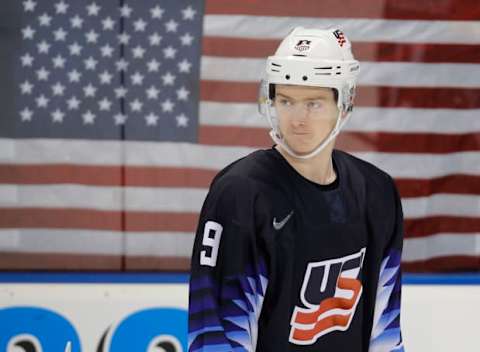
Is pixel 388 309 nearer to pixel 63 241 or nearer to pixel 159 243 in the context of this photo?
pixel 159 243

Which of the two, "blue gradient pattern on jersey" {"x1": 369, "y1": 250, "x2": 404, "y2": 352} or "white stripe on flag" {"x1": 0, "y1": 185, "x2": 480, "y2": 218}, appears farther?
"white stripe on flag" {"x1": 0, "y1": 185, "x2": 480, "y2": 218}

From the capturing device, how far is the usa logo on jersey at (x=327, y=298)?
1.94 m

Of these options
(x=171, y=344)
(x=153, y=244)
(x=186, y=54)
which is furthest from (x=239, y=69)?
(x=171, y=344)

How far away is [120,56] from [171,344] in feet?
3.18

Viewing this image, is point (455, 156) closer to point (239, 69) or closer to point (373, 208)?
point (239, 69)

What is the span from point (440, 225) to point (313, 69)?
1.78 meters

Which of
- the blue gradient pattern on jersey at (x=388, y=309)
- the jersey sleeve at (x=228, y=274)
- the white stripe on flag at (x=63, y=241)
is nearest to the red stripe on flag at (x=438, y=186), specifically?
the white stripe on flag at (x=63, y=241)

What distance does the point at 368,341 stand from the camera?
6.95 feet

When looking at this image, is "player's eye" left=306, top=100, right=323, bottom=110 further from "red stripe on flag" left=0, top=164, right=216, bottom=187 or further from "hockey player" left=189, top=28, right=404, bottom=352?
"red stripe on flag" left=0, top=164, right=216, bottom=187

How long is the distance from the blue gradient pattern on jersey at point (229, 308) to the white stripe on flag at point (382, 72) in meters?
1.60

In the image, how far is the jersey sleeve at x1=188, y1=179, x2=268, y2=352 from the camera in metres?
1.89

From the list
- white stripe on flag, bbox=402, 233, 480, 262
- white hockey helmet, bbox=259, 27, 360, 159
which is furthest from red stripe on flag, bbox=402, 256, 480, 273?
white hockey helmet, bbox=259, 27, 360, 159

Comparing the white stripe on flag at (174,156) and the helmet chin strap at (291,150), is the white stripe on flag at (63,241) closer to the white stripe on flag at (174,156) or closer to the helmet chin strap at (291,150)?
the white stripe on flag at (174,156)

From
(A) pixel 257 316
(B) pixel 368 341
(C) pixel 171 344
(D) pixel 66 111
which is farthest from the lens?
(D) pixel 66 111
